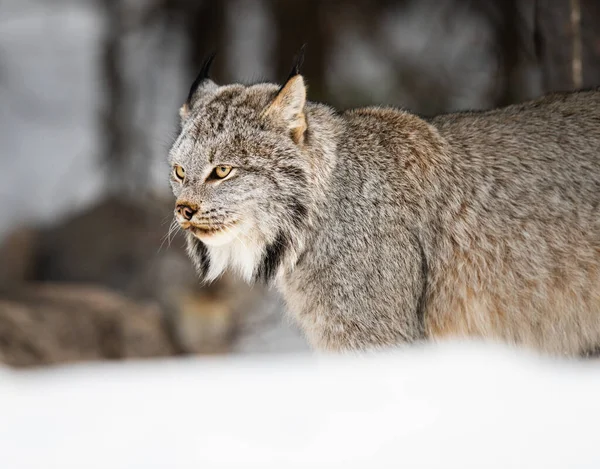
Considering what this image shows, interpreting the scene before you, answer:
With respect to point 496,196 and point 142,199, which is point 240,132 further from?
point 142,199

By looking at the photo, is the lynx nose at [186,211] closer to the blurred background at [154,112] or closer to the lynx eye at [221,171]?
the lynx eye at [221,171]

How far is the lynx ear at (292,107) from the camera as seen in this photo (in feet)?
12.1

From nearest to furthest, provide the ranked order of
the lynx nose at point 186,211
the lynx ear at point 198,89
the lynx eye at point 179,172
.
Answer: the lynx nose at point 186,211 → the lynx eye at point 179,172 → the lynx ear at point 198,89

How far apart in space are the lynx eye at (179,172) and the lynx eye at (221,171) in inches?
6.9

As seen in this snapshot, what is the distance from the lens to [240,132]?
3.73 meters

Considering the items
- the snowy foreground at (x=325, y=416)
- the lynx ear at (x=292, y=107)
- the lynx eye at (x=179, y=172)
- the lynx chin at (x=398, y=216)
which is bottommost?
the snowy foreground at (x=325, y=416)

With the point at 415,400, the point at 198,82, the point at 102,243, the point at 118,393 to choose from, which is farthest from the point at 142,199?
the point at 415,400

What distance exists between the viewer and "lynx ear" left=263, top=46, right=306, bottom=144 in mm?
3676

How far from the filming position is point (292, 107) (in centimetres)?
373

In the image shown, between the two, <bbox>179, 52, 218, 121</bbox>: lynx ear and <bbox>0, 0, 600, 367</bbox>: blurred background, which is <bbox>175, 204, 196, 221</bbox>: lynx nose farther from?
<bbox>0, 0, 600, 367</bbox>: blurred background

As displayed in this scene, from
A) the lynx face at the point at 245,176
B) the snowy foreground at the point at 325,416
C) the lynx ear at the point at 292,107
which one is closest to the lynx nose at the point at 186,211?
the lynx face at the point at 245,176

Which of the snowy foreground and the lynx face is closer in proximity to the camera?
the snowy foreground

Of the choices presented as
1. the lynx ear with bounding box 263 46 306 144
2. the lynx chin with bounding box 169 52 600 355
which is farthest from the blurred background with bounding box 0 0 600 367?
the lynx ear with bounding box 263 46 306 144

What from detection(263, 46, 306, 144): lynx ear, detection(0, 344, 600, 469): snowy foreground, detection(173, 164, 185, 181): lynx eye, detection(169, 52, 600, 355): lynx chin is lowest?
detection(0, 344, 600, 469): snowy foreground
